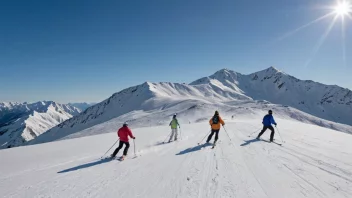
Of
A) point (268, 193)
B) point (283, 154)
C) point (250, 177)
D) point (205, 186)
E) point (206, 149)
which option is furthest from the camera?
point (206, 149)

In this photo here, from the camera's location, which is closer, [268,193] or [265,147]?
[268,193]

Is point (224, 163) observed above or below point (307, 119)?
above

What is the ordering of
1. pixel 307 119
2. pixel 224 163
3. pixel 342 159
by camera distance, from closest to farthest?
pixel 224 163
pixel 342 159
pixel 307 119

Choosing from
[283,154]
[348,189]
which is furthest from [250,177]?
[283,154]

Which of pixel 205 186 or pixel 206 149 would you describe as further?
pixel 206 149

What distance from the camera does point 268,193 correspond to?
7.38 m

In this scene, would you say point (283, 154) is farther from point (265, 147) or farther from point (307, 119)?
point (307, 119)

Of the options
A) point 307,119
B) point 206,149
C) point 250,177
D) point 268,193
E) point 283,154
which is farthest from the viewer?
point 307,119

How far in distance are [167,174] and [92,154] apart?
7326 mm

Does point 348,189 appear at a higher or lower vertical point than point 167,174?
lower

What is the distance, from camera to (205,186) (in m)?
8.08

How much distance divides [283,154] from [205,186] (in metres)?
6.79

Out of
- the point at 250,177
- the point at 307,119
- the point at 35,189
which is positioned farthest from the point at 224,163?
the point at 307,119

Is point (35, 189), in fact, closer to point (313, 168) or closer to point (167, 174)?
point (167, 174)
